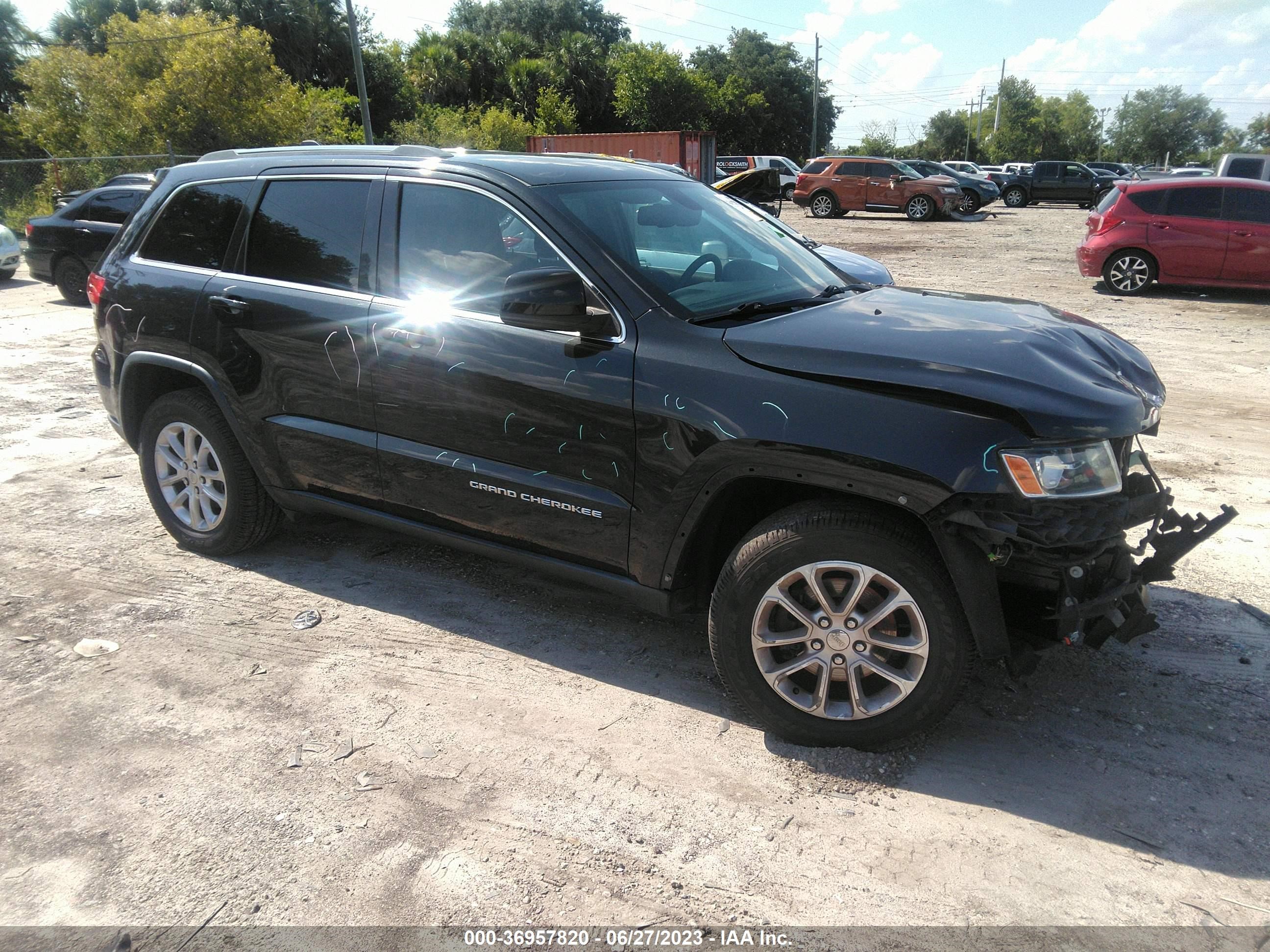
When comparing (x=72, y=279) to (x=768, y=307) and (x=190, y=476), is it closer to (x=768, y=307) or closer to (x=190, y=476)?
(x=190, y=476)

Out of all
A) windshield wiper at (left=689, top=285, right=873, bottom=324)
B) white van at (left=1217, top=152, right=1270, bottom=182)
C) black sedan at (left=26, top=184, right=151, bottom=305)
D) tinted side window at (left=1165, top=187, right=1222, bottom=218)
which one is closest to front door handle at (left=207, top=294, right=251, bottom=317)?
windshield wiper at (left=689, top=285, right=873, bottom=324)

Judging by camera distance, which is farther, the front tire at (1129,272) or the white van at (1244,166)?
the white van at (1244,166)

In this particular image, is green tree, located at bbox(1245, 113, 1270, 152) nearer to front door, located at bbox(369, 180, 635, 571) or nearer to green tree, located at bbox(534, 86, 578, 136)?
green tree, located at bbox(534, 86, 578, 136)

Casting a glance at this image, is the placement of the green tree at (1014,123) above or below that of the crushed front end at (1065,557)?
above

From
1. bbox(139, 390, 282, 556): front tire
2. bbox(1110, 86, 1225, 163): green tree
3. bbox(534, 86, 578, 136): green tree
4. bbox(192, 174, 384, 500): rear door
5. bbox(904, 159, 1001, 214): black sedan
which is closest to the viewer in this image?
bbox(192, 174, 384, 500): rear door

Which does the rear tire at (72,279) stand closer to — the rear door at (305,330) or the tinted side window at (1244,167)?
the rear door at (305,330)

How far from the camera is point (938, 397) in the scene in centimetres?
283

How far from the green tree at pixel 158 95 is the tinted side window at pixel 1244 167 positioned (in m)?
21.4

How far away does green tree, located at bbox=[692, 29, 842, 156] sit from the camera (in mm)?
67375

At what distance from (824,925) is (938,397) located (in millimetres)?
1518

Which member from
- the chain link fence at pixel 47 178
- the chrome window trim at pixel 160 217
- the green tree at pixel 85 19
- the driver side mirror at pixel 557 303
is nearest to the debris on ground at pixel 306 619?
the chrome window trim at pixel 160 217

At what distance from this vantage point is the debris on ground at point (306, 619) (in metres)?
4.15

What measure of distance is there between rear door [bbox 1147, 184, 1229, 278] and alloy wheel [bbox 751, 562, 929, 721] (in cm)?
1205

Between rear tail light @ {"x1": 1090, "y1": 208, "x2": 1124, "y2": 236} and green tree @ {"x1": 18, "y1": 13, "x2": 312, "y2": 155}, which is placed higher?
green tree @ {"x1": 18, "y1": 13, "x2": 312, "y2": 155}
